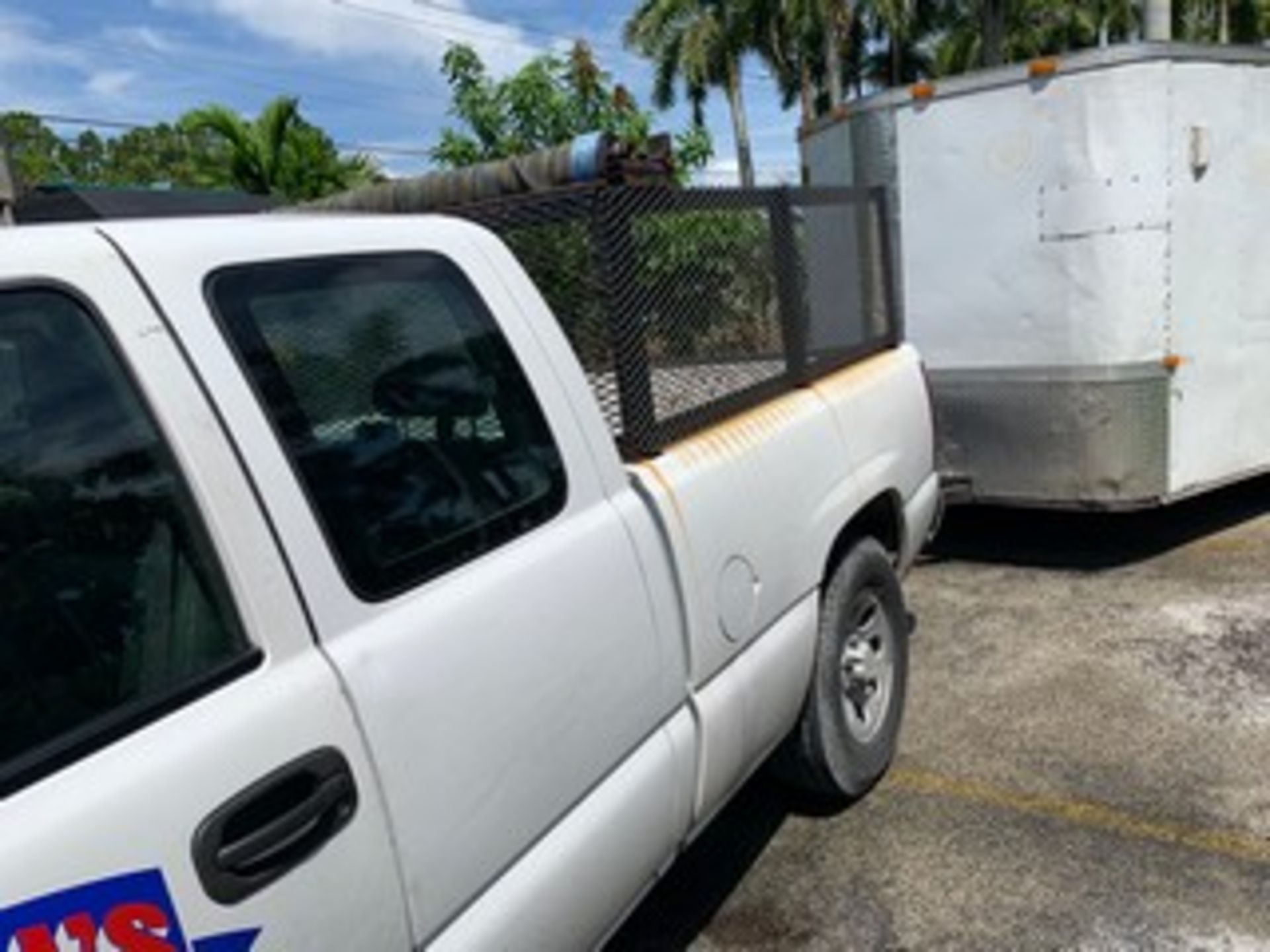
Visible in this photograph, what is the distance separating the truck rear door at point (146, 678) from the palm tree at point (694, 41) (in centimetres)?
3051

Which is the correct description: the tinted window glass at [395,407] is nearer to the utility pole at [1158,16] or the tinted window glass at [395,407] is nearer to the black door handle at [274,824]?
the black door handle at [274,824]

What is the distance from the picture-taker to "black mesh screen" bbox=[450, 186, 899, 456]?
2697mm

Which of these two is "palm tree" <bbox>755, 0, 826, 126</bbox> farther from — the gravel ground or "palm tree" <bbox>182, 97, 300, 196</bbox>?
the gravel ground

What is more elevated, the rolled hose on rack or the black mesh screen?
the rolled hose on rack

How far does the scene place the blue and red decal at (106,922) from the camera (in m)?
1.18

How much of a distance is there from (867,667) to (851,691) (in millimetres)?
113

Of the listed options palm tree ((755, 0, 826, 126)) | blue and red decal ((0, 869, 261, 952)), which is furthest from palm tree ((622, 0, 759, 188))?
blue and red decal ((0, 869, 261, 952))

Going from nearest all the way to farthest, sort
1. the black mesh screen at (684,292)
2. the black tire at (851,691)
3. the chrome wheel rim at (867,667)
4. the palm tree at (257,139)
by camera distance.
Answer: the black mesh screen at (684,292) → the black tire at (851,691) → the chrome wheel rim at (867,667) → the palm tree at (257,139)

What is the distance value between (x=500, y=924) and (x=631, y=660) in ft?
2.01

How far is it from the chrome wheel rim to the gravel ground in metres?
0.27

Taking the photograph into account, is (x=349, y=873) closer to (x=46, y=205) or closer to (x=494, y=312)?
(x=494, y=312)

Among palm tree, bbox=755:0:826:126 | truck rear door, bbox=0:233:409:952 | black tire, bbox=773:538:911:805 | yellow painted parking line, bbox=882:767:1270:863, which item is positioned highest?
palm tree, bbox=755:0:826:126

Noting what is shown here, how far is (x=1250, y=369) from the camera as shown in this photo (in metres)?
6.02

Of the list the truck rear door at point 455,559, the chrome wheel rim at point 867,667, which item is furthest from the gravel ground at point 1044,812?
the truck rear door at point 455,559
